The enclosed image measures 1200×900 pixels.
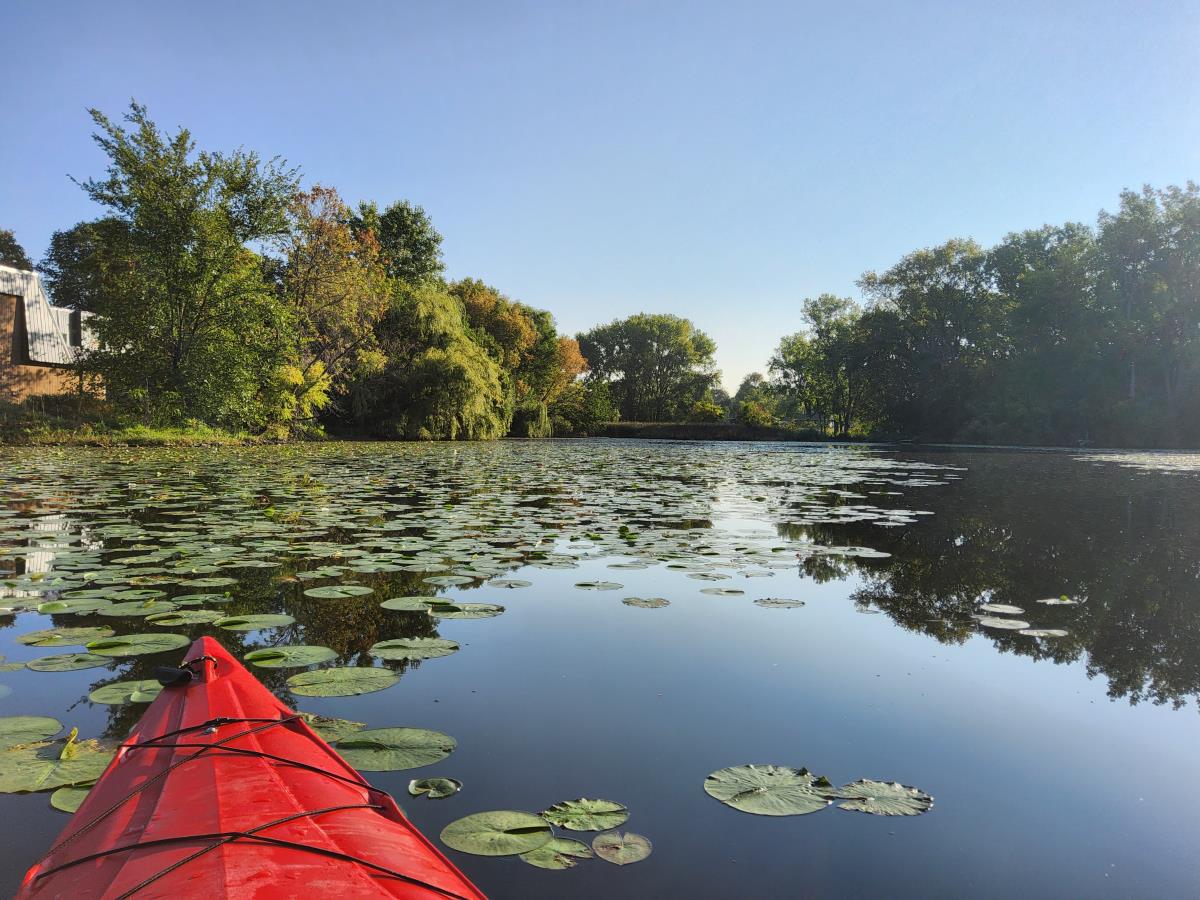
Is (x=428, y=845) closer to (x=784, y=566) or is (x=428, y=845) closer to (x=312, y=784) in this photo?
(x=312, y=784)

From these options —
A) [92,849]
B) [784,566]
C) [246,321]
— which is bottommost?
[784,566]

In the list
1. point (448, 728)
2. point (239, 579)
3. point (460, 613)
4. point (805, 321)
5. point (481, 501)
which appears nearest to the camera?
point (448, 728)

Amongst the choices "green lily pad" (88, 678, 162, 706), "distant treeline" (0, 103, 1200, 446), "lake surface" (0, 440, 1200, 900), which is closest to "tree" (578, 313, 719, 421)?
"distant treeline" (0, 103, 1200, 446)

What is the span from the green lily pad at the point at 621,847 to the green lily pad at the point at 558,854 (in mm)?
28

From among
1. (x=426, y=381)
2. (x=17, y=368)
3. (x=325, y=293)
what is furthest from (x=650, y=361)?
(x=17, y=368)

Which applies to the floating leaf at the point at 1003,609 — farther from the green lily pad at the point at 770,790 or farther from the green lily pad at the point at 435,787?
the green lily pad at the point at 435,787

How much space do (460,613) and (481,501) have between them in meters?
4.55

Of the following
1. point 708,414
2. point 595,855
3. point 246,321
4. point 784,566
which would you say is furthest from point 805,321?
point 595,855

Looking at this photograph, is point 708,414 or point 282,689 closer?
point 282,689

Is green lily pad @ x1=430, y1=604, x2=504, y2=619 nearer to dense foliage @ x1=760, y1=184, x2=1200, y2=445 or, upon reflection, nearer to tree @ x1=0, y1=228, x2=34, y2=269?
dense foliage @ x1=760, y1=184, x2=1200, y2=445

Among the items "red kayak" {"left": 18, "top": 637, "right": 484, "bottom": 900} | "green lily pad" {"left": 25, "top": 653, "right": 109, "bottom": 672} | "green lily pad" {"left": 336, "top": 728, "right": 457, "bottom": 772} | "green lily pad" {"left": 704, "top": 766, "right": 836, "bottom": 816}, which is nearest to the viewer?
"red kayak" {"left": 18, "top": 637, "right": 484, "bottom": 900}

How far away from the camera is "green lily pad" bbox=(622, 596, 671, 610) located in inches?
143

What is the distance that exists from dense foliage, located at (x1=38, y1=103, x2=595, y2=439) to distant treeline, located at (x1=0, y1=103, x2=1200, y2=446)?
0.07 m

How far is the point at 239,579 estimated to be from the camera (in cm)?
396
